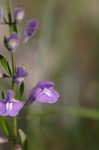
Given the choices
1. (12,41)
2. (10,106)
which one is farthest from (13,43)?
(10,106)

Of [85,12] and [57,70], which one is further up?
[85,12]

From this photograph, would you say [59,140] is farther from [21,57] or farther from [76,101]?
[21,57]

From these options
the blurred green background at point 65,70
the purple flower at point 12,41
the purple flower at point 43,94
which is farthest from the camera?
the blurred green background at point 65,70

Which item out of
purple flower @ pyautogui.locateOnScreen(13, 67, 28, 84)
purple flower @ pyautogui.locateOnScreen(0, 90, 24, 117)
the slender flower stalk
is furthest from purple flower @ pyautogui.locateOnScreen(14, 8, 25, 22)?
purple flower @ pyautogui.locateOnScreen(0, 90, 24, 117)

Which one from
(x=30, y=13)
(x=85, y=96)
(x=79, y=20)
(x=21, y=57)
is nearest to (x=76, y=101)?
(x=85, y=96)

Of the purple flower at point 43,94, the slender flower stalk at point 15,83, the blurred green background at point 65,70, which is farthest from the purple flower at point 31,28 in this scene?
→ the blurred green background at point 65,70

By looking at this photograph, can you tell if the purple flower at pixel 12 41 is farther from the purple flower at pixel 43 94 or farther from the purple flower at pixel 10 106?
the purple flower at pixel 43 94
